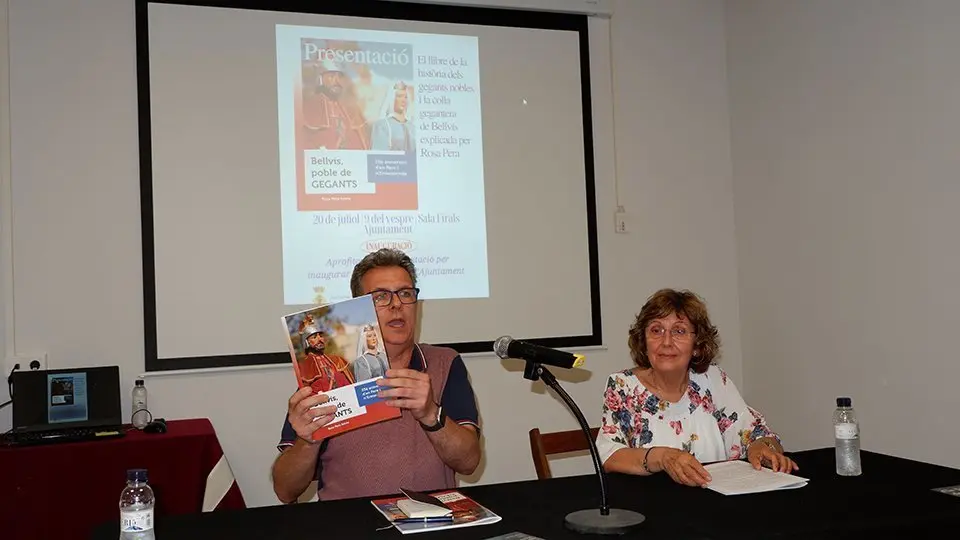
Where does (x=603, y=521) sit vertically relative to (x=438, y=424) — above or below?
below

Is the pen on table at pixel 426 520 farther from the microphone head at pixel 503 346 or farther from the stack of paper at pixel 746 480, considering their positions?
the stack of paper at pixel 746 480

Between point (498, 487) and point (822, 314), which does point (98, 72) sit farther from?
point (822, 314)

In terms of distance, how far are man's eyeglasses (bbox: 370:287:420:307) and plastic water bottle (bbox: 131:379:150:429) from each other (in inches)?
65.6

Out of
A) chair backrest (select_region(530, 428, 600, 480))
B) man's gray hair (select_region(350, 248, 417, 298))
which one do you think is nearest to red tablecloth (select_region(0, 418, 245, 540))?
man's gray hair (select_region(350, 248, 417, 298))

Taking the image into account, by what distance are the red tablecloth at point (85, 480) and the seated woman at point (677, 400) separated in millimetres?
1627

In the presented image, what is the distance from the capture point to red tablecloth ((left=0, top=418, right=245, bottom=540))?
2914mm

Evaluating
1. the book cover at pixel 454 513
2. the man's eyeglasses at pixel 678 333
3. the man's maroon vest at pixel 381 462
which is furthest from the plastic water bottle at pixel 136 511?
the man's eyeglasses at pixel 678 333

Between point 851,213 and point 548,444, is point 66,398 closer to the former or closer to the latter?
point 548,444

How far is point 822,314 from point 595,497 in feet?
7.88

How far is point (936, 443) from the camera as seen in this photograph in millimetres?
3293

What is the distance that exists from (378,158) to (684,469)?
234 cm

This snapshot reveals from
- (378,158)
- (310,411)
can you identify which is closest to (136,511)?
(310,411)

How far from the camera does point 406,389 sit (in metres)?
1.96

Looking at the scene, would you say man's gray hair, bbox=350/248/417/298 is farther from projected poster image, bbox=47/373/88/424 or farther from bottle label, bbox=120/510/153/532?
projected poster image, bbox=47/373/88/424
